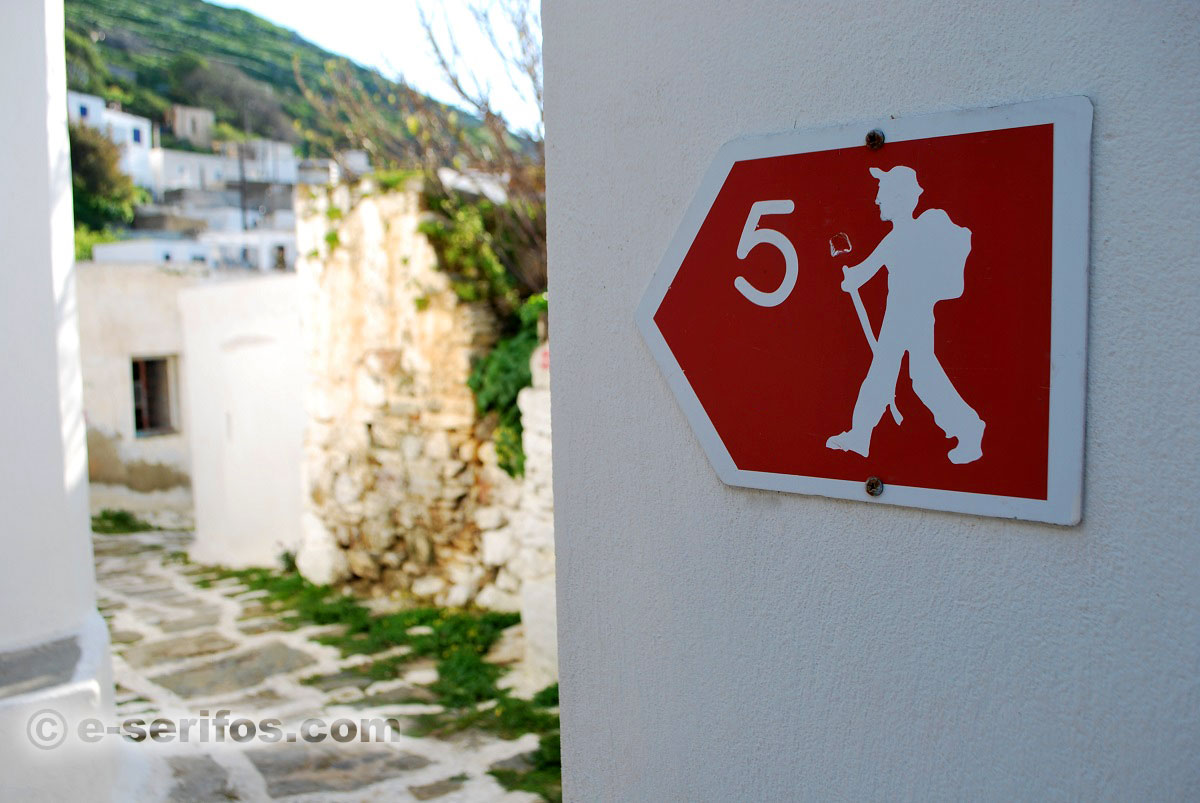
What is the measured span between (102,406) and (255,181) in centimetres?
2133

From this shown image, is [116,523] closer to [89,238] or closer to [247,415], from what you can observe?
[247,415]

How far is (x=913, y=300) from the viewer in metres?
1.14

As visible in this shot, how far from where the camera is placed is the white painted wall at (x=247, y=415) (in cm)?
745

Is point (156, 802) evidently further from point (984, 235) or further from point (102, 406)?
point (102, 406)

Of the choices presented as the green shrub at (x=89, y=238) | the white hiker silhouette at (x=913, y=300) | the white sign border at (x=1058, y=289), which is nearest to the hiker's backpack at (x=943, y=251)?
the white hiker silhouette at (x=913, y=300)

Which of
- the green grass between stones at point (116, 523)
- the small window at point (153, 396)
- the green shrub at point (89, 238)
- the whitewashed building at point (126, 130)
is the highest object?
the whitewashed building at point (126, 130)

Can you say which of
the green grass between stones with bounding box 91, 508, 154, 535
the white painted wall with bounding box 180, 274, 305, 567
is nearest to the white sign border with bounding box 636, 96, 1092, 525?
the white painted wall with bounding box 180, 274, 305, 567

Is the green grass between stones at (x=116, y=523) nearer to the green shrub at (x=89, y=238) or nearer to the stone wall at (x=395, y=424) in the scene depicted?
the stone wall at (x=395, y=424)

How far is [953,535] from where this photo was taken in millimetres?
1139

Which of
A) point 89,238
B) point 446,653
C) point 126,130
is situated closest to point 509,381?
point 446,653

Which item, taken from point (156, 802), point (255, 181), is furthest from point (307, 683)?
point (255, 181)

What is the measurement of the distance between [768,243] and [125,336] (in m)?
11.4

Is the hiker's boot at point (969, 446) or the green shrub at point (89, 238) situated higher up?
the green shrub at point (89, 238)

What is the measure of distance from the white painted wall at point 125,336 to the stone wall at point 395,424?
15.6 ft
